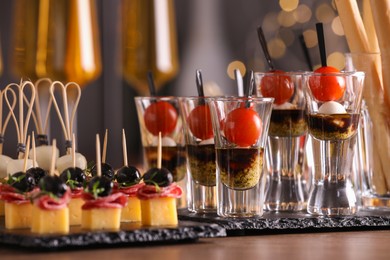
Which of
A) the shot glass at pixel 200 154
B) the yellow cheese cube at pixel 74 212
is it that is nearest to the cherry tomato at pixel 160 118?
the shot glass at pixel 200 154

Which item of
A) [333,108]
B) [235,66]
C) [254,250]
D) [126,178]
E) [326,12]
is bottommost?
[254,250]

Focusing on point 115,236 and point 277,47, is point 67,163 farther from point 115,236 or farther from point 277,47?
point 277,47

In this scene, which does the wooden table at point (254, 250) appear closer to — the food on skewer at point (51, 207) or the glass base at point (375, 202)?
the food on skewer at point (51, 207)

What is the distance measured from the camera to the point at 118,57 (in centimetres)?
412

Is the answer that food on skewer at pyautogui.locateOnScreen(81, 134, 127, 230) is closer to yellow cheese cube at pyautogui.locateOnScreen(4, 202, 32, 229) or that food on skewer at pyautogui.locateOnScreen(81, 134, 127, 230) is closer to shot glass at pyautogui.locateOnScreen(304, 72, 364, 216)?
yellow cheese cube at pyautogui.locateOnScreen(4, 202, 32, 229)

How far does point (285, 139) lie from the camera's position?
6.33 feet

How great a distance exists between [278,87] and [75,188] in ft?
1.68

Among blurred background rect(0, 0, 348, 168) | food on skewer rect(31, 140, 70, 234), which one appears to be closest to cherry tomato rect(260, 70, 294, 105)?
food on skewer rect(31, 140, 70, 234)

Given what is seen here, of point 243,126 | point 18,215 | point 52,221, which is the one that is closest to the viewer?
point 52,221

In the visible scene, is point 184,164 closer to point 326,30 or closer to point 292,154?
point 292,154

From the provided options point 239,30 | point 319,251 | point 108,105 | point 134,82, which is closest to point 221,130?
point 319,251

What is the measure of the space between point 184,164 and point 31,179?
52 cm

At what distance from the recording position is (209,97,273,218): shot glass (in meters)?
1.70

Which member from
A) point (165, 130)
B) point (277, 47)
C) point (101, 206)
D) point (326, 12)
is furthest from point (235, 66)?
point (101, 206)
